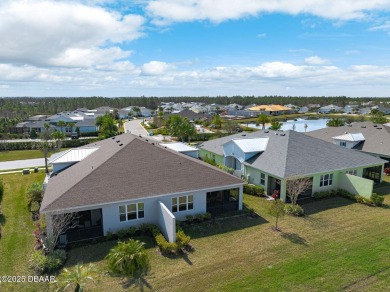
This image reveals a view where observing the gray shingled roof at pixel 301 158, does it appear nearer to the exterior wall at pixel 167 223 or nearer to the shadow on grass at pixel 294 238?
the shadow on grass at pixel 294 238

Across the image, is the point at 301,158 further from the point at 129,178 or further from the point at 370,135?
the point at 370,135

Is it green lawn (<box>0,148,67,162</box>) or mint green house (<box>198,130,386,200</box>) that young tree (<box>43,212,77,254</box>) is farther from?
green lawn (<box>0,148,67,162</box>)

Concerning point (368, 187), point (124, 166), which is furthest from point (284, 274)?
point (368, 187)

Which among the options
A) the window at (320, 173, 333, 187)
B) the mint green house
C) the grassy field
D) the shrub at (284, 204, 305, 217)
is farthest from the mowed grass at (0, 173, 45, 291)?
the window at (320, 173, 333, 187)

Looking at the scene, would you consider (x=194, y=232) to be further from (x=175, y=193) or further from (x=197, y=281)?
(x=197, y=281)

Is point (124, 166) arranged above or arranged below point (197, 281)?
above

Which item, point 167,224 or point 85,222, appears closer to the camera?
point 167,224

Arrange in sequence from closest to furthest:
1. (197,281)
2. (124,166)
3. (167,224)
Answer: (197,281)
(167,224)
(124,166)

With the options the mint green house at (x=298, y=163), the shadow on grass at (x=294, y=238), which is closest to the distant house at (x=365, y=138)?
the mint green house at (x=298, y=163)
